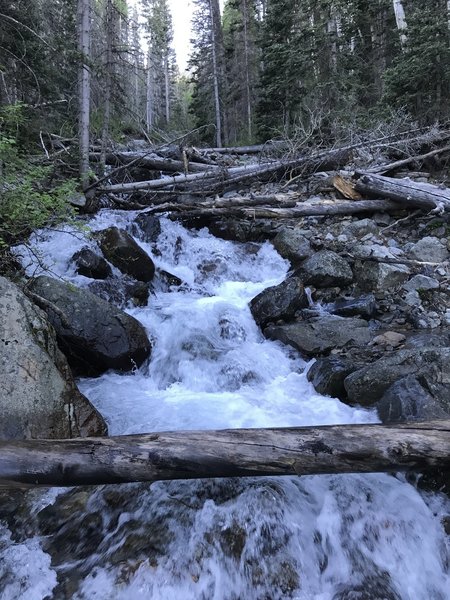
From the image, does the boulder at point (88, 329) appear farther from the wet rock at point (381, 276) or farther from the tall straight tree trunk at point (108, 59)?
the tall straight tree trunk at point (108, 59)

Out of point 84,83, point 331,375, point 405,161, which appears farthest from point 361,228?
point 84,83

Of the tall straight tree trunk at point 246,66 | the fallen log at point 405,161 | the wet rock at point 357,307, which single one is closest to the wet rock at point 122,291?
the wet rock at point 357,307

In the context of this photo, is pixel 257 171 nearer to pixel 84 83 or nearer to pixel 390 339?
pixel 84 83

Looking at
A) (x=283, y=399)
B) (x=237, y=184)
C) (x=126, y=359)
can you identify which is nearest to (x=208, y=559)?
(x=283, y=399)

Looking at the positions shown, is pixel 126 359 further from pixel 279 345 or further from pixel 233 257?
pixel 233 257

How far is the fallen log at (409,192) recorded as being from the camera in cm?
918

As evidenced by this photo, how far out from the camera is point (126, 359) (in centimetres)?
657

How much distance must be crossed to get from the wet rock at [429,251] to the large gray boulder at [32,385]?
7135mm

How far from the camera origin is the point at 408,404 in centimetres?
448

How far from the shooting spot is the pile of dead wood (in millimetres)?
10055

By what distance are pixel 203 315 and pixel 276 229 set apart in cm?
365

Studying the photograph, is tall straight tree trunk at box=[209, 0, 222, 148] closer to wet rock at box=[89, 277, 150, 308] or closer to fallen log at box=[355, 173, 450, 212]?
fallen log at box=[355, 173, 450, 212]

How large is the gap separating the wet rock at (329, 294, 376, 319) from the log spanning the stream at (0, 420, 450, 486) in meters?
4.29

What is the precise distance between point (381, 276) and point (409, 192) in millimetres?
2978
